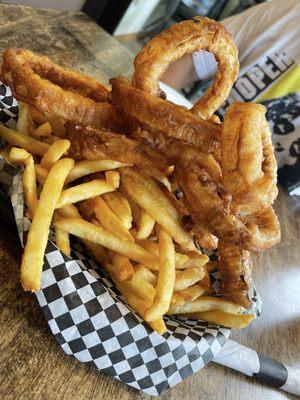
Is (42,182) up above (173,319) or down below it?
above

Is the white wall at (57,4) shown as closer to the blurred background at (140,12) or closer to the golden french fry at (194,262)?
the blurred background at (140,12)

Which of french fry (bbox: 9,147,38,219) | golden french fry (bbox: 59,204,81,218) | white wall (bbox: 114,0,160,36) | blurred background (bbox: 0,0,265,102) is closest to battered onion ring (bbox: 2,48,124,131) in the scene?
french fry (bbox: 9,147,38,219)

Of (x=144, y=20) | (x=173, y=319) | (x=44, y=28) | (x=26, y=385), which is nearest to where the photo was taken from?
(x=26, y=385)

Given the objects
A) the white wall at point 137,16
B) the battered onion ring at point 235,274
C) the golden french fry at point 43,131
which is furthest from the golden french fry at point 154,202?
the white wall at point 137,16

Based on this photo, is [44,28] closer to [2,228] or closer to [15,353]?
[2,228]

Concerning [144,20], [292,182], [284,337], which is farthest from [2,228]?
[144,20]

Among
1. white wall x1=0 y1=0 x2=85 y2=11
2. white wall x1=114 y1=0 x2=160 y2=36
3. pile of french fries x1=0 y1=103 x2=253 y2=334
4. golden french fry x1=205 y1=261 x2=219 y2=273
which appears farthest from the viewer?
white wall x1=114 y1=0 x2=160 y2=36

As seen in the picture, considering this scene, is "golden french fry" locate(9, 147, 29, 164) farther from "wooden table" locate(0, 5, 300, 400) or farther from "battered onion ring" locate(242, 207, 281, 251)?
"battered onion ring" locate(242, 207, 281, 251)

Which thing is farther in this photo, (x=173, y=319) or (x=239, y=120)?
(x=173, y=319)
